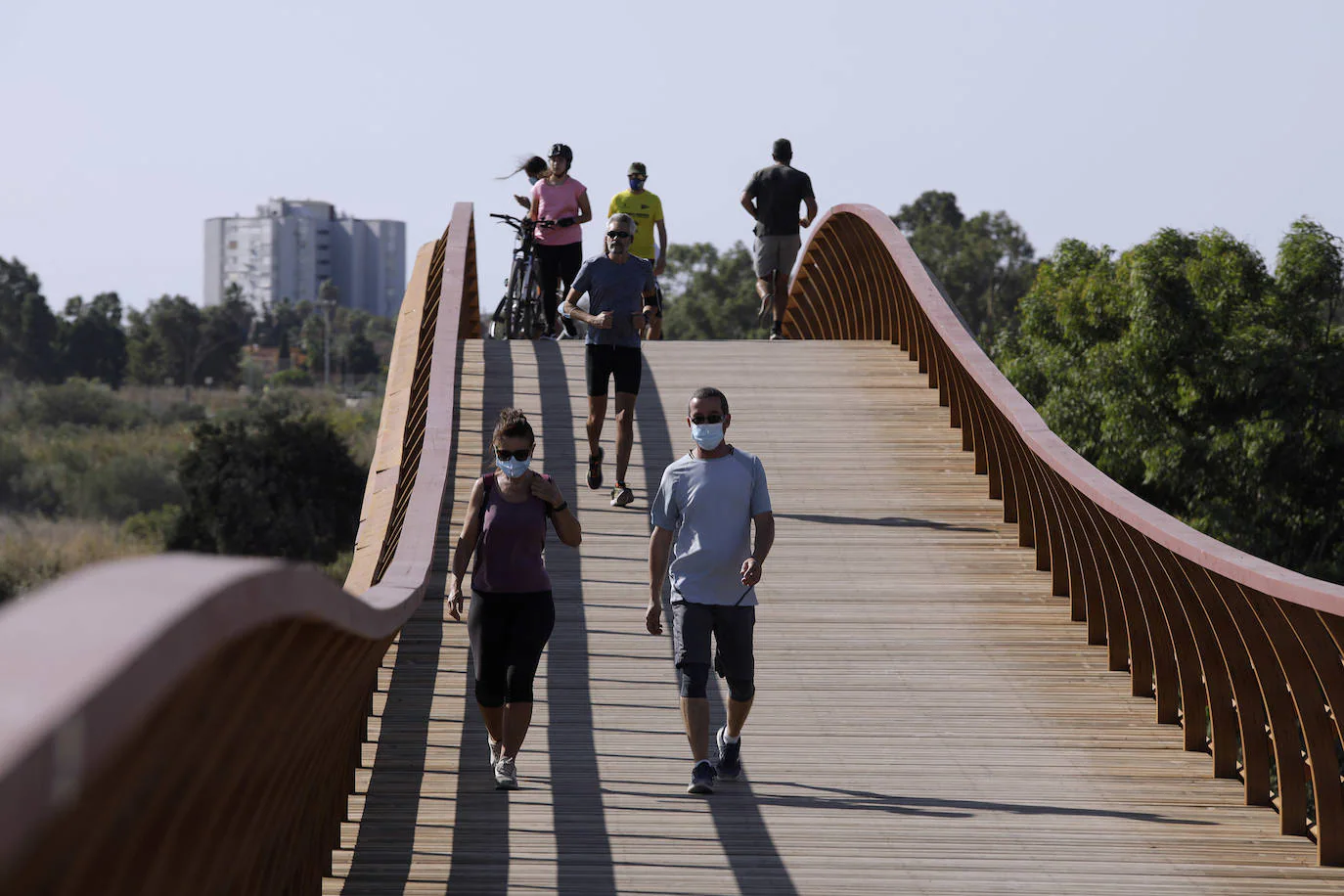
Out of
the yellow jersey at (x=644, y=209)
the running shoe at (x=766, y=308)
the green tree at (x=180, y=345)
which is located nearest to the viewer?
the yellow jersey at (x=644, y=209)

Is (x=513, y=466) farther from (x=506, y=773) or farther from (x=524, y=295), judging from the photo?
(x=524, y=295)

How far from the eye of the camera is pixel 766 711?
23.1ft

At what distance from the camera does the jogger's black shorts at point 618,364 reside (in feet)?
31.3

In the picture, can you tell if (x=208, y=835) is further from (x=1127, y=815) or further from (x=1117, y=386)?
(x=1117, y=386)

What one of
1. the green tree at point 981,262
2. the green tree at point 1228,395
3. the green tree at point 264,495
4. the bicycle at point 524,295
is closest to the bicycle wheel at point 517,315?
the bicycle at point 524,295

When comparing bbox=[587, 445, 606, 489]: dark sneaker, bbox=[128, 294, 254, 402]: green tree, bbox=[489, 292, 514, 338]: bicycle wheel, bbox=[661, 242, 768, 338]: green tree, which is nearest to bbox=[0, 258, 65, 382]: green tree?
bbox=[128, 294, 254, 402]: green tree

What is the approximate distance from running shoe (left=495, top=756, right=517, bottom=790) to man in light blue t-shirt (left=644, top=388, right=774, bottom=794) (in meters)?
0.67

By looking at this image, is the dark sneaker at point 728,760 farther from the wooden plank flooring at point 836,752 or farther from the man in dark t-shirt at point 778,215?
the man in dark t-shirt at point 778,215

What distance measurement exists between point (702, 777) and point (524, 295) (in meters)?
9.70

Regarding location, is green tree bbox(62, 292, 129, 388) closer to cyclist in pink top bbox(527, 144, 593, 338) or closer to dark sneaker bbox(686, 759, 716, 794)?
cyclist in pink top bbox(527, 144, 593, 338)

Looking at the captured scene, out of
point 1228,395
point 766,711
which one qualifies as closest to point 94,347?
point 1228,395

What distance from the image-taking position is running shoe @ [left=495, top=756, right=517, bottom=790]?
6.00 meters

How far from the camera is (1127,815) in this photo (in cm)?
595

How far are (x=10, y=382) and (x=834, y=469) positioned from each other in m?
112
